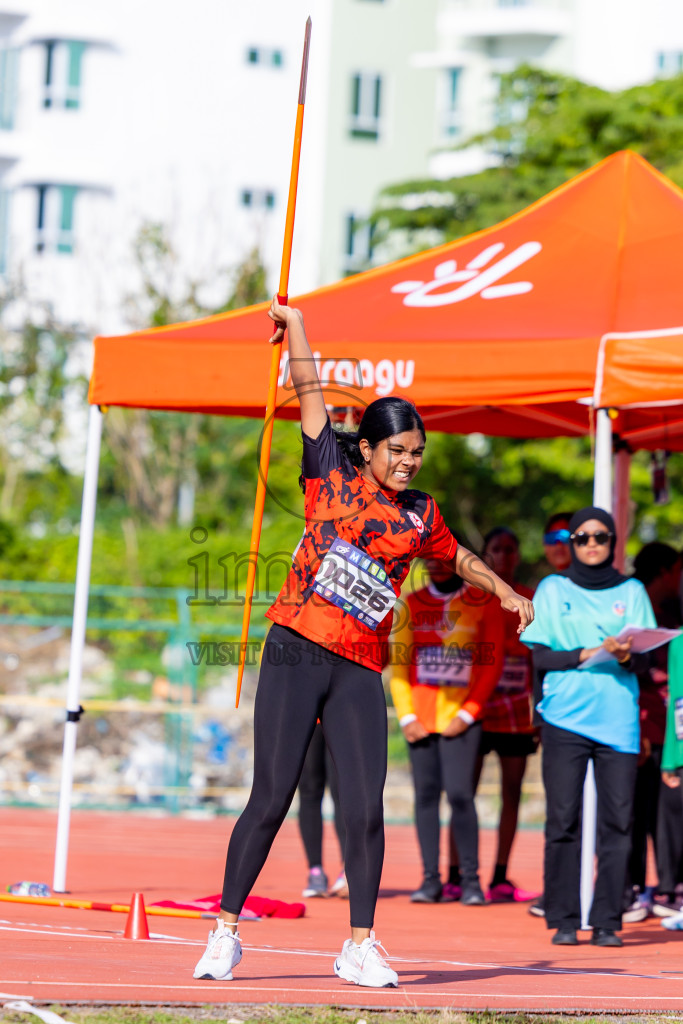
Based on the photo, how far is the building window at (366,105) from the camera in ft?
111

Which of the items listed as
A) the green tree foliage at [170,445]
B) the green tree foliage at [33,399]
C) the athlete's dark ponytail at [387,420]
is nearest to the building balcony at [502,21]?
the green tree foliage at [170,445]

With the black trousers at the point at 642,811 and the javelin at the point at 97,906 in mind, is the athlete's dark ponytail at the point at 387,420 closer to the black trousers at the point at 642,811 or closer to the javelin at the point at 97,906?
the javelin at the point at 97,906

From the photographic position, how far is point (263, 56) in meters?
33.2

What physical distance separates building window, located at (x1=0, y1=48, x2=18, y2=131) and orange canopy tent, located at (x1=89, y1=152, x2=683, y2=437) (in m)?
28.1

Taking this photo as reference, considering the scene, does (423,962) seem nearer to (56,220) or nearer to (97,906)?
(97,906)

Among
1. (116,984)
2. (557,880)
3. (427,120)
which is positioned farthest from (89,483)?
(427,120)

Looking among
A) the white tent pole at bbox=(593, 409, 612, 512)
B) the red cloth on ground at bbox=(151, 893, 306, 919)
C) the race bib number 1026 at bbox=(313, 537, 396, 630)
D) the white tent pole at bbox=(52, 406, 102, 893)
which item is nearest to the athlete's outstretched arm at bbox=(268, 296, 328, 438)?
the race bib number 1026 at bbox=(313, 537, 396, 630)

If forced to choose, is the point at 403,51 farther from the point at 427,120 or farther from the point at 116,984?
the point at 116,984

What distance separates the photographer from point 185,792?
1386cm

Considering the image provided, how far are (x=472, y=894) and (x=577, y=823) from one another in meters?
1.49

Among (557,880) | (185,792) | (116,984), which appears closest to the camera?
(116,984)

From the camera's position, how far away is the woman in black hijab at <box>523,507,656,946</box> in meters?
6.29

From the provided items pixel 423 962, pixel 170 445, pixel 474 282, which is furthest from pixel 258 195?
pixel 423 962

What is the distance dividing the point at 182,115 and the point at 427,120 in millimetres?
6418
